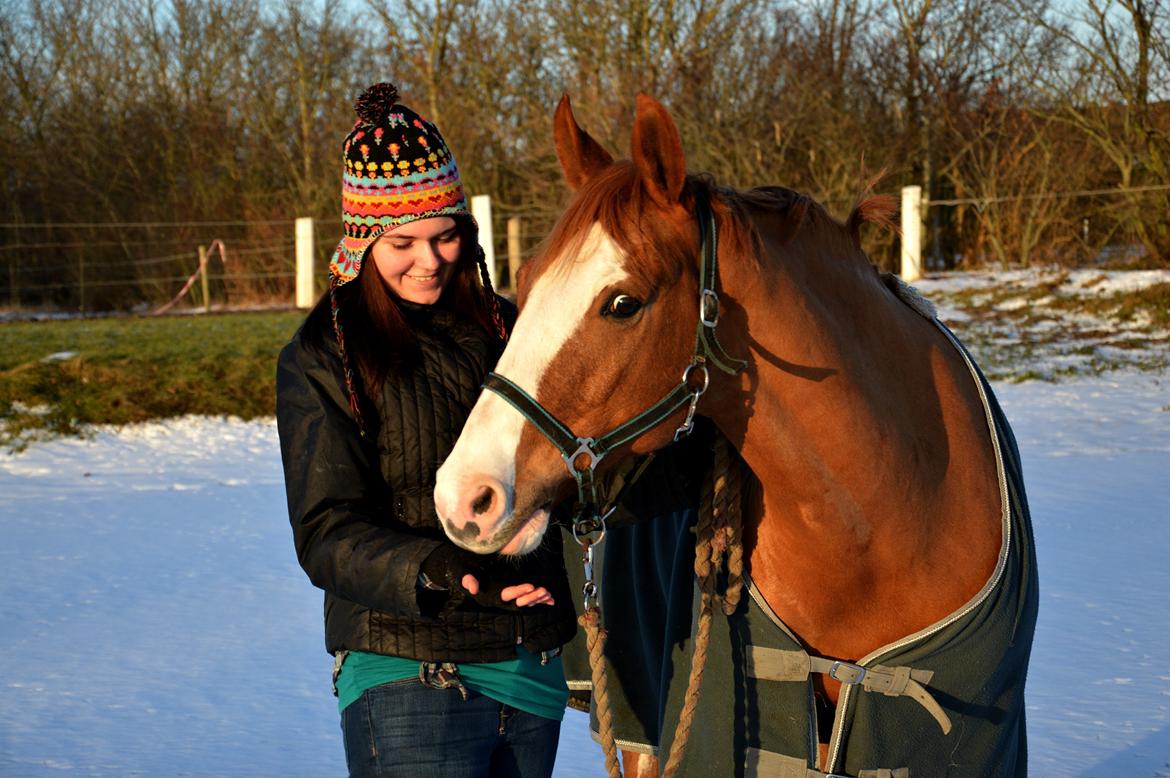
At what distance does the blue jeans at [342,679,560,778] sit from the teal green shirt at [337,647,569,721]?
0.6 inches

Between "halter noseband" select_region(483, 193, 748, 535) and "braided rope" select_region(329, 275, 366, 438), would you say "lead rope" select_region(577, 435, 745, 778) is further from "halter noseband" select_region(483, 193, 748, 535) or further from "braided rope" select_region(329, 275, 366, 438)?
"braided rope" select_region(329, 275, 366, 438)

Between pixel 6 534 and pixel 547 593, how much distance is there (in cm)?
461

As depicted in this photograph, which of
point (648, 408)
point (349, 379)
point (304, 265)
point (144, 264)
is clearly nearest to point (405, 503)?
point (349, 379)

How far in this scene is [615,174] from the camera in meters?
1.69

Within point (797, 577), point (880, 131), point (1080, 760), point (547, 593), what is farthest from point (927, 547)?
point (880, 131)

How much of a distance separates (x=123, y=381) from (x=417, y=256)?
23.5 feet

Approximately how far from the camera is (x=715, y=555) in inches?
75.5

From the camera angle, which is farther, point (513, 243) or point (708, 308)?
point (513, 243)

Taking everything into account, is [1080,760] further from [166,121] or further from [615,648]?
[166,121]

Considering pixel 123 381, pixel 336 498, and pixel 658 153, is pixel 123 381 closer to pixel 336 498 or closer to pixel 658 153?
pixel 336 498

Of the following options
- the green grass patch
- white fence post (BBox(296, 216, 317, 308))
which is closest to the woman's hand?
the green grass patch

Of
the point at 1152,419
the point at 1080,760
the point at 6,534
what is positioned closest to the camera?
the point at 1080,760

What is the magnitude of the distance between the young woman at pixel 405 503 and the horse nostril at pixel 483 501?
0.17 m

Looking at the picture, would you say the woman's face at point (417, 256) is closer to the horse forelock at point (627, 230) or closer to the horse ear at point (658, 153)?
the horse forelock at point (627, 230)
